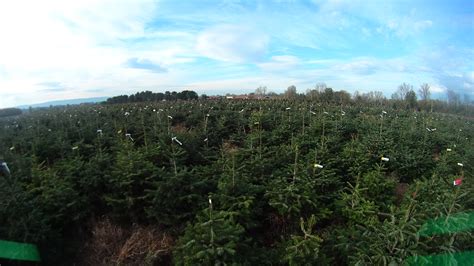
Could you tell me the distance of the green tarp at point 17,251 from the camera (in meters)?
4.75

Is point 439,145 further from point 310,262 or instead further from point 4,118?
point 4,118

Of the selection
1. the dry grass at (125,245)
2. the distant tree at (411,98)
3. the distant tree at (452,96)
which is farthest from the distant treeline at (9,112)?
the distant tree at (411,98)

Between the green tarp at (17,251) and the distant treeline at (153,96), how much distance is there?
84.5 feet

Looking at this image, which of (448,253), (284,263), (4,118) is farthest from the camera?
(4,118)

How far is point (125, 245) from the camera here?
5.64 m

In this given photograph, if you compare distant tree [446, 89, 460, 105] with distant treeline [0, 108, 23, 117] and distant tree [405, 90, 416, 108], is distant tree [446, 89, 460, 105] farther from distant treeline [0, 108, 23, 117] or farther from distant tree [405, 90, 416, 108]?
distant treeline [0, 108, 23, 117]

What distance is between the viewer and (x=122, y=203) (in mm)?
6008

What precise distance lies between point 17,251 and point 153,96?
2743cm

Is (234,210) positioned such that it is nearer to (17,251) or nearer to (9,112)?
(17,251)

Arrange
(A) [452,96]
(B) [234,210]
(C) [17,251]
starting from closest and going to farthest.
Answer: (C) [17,251] < (B) [234,210] < (A) [452,96]

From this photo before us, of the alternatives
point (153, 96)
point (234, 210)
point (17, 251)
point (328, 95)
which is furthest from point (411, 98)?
point (17, 251)

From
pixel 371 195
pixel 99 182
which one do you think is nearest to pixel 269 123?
pixel 371 195

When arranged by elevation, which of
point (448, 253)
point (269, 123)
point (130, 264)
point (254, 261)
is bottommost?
point (130, 264)

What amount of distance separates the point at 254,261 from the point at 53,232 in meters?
3.53
